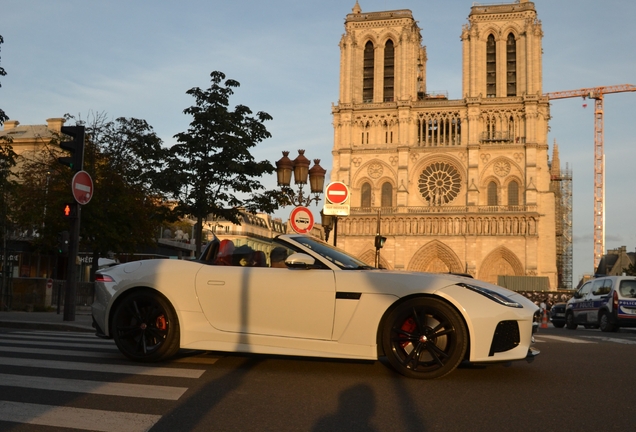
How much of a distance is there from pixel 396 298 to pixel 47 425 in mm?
2714

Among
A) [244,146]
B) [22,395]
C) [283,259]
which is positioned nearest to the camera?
[22,395]

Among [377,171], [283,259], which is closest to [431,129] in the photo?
[377,171]

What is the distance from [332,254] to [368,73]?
63.0 m

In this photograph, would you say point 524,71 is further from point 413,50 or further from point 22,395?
point 22,395

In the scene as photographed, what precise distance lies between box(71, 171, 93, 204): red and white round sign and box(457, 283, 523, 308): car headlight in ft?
28.1

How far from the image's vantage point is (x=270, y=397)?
4.59 meters

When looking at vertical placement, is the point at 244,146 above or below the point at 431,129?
below

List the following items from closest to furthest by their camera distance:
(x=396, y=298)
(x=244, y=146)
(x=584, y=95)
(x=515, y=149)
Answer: (x=396, y=298) → (x=244, y=146) → (x=515, y=149) → (x=584, y=95)

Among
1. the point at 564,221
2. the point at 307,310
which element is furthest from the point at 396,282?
the point at 564,221

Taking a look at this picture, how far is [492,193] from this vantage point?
63.1 meters

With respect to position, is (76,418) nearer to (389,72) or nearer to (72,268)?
(72,268)

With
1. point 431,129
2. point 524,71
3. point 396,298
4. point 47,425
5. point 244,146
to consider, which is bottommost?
point 47,425

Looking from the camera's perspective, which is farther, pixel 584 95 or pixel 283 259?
pixel 584 95

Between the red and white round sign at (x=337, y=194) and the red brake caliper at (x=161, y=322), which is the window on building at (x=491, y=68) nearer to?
the red and white round sign at (x=337, y=194)
